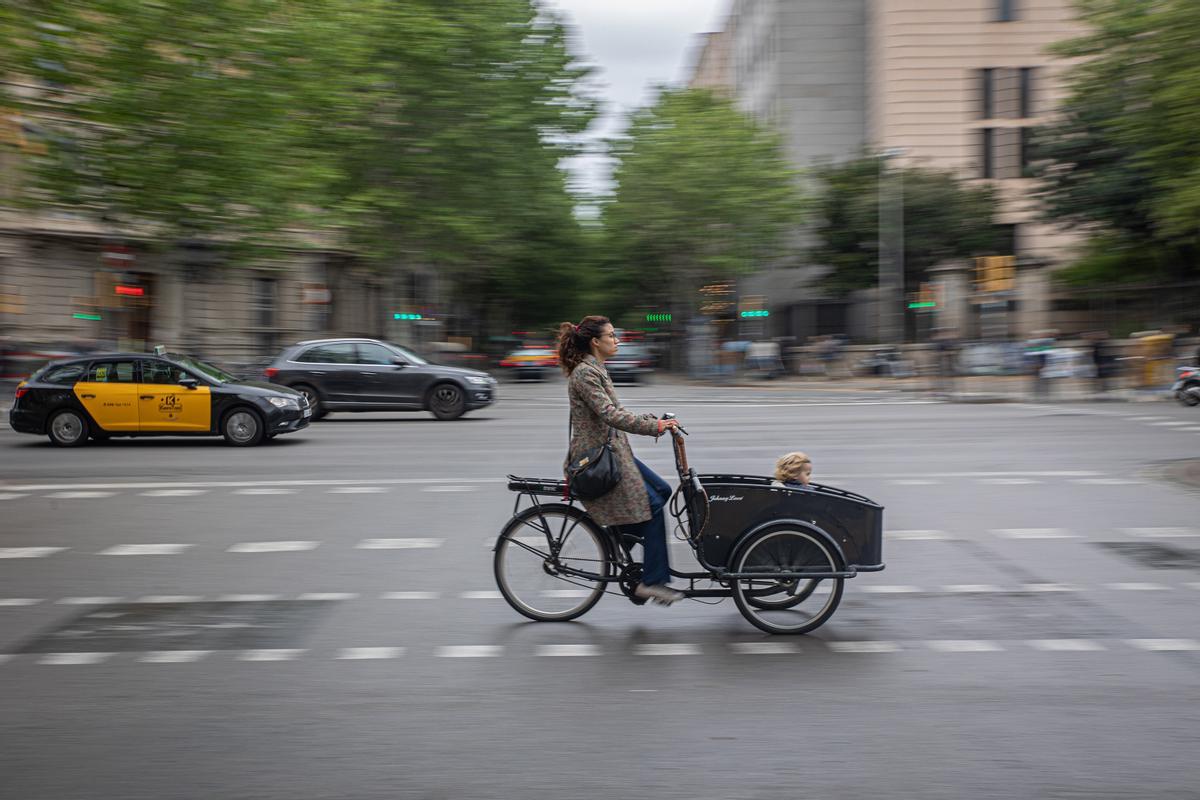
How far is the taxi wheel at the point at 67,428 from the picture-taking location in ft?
59.6

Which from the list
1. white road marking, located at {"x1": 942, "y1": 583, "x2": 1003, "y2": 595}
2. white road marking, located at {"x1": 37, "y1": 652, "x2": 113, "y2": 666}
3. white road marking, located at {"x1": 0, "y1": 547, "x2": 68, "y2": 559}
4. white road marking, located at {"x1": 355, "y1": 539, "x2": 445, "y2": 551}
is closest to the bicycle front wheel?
white road marking, located at {"x1": 37, "y1": 652, "x2": 113, "y2": 666}

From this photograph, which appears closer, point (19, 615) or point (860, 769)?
point (860, 769)

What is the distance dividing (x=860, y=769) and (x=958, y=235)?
2051 inches

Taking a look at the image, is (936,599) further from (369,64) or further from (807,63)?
(807,63)

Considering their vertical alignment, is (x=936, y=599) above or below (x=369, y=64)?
below

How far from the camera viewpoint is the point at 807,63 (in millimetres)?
63750

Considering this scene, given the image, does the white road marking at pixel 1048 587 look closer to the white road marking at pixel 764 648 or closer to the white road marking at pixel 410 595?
the white road marking at pixel 764 648

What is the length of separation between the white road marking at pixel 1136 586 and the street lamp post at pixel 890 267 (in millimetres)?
36464

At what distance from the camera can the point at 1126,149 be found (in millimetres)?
45594

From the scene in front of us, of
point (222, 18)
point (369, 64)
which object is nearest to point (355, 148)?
point (369, 64)


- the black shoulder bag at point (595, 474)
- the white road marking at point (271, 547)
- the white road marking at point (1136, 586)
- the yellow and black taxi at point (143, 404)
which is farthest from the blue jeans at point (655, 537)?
the yellow and black taxi at point (143, 404)

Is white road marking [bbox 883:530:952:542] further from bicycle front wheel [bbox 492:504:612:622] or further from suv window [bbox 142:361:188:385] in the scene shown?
suv window [bbox 142:361:188:385]

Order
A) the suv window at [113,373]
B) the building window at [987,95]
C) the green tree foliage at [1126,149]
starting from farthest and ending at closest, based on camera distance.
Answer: the building window at [987,95] < the green tree foliage at [1126,149] < the suv window at [113,373]

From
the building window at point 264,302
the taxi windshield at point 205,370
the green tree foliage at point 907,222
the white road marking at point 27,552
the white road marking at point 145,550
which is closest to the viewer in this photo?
the white road marking at point 27,552
